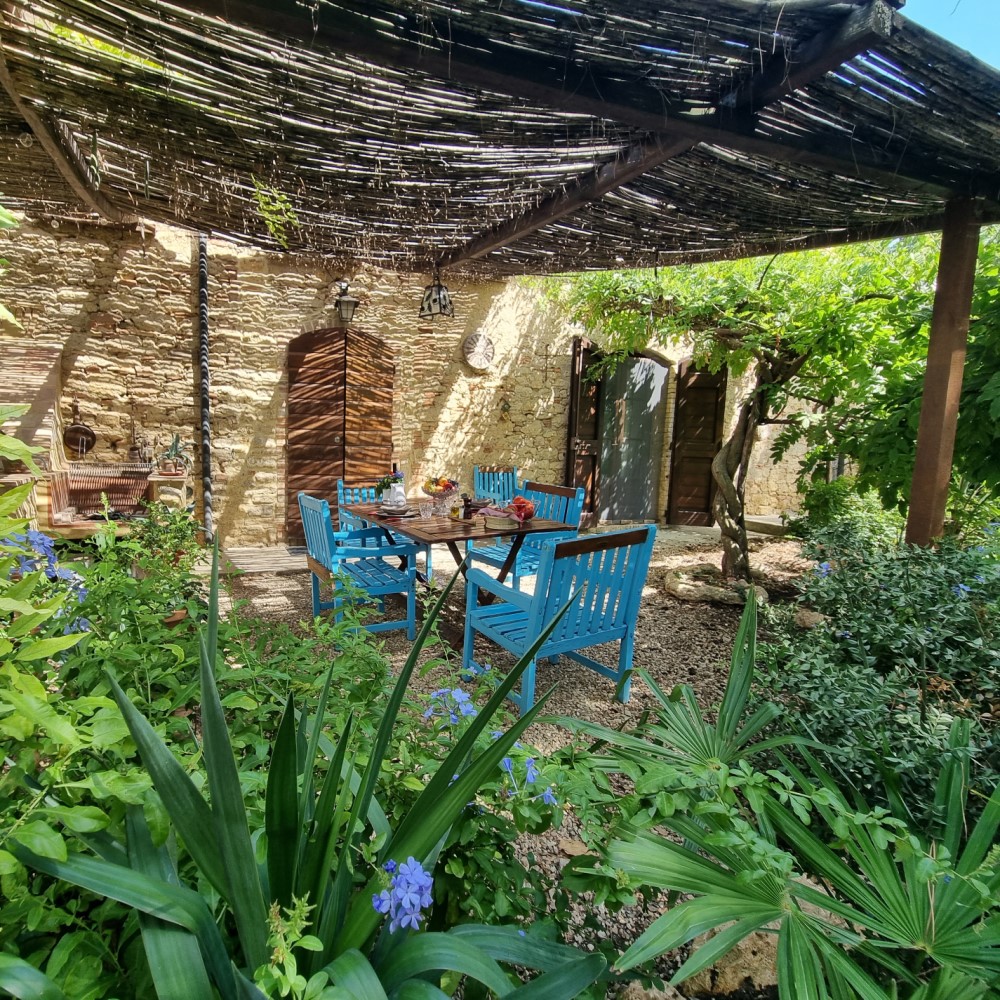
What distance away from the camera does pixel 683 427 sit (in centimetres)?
762

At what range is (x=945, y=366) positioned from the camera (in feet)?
9.06

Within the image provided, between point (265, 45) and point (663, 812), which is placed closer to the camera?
point (663, 812)

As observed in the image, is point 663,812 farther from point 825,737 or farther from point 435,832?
point 825,737

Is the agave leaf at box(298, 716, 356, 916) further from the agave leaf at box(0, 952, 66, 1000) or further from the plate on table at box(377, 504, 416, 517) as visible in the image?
the plate on table at box(377, 504, 416, 517)

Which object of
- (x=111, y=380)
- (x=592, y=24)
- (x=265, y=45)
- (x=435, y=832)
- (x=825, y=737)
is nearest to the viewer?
(x=435, y=832)

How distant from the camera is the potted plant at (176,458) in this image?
16.6 feet

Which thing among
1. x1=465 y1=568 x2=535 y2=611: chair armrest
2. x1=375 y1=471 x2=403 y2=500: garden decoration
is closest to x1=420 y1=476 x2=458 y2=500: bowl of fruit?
x1=375 y1=471 x2=403 y2=500: garden decoration

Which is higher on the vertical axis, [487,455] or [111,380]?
[111,380]

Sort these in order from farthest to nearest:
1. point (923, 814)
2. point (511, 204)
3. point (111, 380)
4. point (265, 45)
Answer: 1. point (111, 380)
2. point (511, 204)
3. point (265, 45)
4. point (923, 814)

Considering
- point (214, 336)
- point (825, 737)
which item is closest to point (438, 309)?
point (214, 336)

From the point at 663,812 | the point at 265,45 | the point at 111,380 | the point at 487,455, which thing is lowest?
the point at 663,812

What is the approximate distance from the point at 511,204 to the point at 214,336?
3.40 metres

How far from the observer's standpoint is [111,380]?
5137mm

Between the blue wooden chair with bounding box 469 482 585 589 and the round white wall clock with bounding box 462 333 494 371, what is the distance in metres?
1.72
